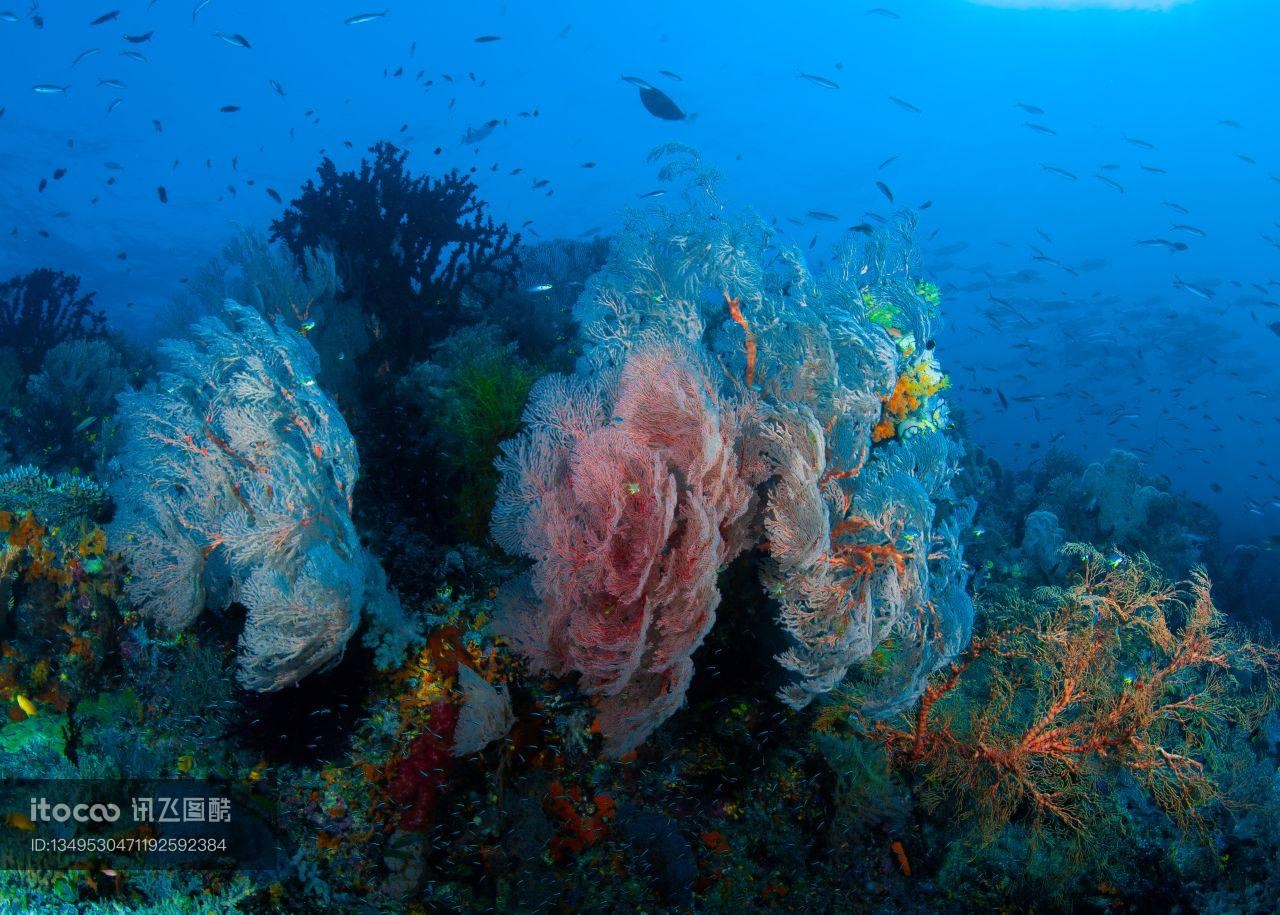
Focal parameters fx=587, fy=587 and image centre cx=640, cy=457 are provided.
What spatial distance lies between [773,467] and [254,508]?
12.7 feet

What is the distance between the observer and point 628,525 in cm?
393

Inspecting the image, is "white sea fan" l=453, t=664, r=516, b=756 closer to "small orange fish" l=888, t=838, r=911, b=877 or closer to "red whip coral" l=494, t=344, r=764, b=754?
"red whip coral" l=494, t=344, r=764, b=754

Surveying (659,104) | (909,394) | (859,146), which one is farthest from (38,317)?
(859,146)

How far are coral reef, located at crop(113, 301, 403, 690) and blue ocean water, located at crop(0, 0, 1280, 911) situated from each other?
3.02 m

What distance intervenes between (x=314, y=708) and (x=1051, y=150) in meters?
98.6

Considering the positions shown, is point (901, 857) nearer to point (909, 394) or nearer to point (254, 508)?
point (909, 394)

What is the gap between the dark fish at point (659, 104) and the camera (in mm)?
11961

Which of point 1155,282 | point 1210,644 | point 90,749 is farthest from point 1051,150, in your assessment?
point 90,749

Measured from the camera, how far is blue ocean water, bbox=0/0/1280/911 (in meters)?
36.2

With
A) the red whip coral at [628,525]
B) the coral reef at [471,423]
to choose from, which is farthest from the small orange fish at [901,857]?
the coral reef at [471,423]

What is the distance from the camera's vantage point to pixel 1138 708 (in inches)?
183

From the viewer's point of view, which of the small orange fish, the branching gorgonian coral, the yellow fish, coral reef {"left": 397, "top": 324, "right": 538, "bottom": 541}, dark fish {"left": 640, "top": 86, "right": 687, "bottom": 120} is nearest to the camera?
the yellow fish

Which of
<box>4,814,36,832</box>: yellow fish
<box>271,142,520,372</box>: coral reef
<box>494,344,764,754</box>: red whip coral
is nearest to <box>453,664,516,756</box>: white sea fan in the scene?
<box>494,344,764,754</box>: red whip coral

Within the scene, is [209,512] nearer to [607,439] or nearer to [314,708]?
[314,708]
